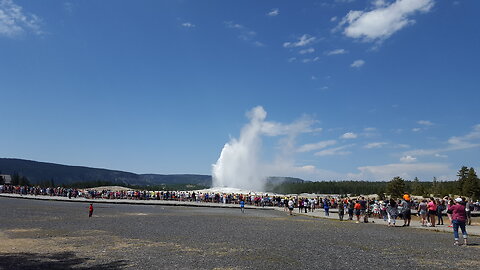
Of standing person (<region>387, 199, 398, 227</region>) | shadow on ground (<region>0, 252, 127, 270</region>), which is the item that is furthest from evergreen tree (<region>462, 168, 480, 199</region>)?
shadow on ground (<region>0, 252, 127, 270</region>)

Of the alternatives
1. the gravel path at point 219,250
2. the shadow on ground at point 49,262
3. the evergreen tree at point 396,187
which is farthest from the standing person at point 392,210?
the evergreen tree at point 396,187

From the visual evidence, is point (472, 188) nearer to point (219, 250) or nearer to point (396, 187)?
point (396, 187)

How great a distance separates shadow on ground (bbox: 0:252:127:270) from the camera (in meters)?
10.0

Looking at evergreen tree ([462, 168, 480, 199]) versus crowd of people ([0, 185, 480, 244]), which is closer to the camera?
crowd of people ([0, 185, 480, 244])

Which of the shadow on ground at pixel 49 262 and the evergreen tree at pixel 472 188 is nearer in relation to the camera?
the shadow on ground at pixel 49 262

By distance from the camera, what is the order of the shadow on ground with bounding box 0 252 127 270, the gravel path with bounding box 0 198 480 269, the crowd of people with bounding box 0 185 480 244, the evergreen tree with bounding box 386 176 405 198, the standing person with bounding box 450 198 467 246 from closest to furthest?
1. the shadow on ground with bounding box 0 252 127 270
2. the gravel path with bounding box 0 198 480 269
3. the standing person with bounding box 450 198 467 246
4. the crowd of people with bounding box 0 185 480 244
5. the evergreen tree with bounding box 386 176 405 198

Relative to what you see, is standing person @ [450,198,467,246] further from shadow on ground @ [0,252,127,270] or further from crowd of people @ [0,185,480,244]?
shadow on ground @ [0,252,127,270]

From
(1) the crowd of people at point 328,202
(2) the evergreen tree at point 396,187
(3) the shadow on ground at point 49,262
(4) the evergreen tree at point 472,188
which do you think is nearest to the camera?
(3) the shadow on ground at point 49,262

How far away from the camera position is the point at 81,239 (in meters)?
15.3

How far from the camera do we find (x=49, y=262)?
1066 cm

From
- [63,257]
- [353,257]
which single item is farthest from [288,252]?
[63,257]

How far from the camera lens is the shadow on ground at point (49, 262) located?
1002cm

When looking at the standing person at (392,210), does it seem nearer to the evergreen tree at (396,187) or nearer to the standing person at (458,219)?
the standing person at (458,219)

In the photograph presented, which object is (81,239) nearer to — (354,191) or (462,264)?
(462,264)
